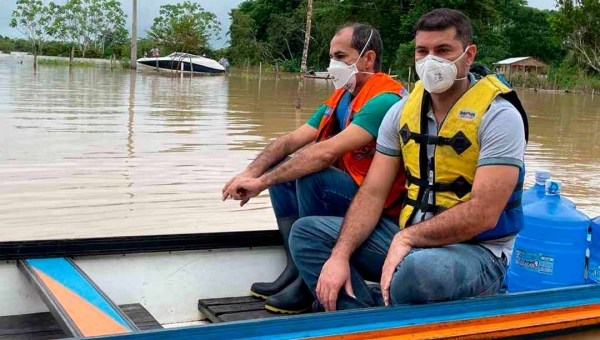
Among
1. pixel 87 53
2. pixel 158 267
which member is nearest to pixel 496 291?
pixel 158 267

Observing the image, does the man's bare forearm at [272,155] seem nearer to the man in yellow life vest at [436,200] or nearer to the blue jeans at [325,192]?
the blue jeans at [325,192]

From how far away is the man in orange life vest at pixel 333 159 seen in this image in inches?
131

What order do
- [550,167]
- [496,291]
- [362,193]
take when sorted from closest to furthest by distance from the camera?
[496,291]
[362,193]
[550,167]

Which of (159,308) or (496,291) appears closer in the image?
(496,291)

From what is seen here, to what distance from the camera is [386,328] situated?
235 cm

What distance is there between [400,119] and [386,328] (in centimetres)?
101

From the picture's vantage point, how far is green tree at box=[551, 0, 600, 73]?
48656 millimetres

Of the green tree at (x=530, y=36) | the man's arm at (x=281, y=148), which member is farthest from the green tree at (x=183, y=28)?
the man's arm at (x=281, y=148)

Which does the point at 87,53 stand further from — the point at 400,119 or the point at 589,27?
the point at 400,119

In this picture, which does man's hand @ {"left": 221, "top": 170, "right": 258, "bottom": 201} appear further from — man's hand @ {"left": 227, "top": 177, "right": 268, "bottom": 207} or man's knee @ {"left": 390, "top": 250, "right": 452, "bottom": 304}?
man's knee @ {"left": 390, "top": 250, "right": 452, "bottom": 304}

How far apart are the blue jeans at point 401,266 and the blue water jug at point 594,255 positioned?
789 millimetres

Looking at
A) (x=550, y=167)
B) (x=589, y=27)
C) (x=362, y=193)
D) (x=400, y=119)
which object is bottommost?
(x=550, y=167)

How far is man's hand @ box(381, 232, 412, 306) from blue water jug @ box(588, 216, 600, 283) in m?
1.17

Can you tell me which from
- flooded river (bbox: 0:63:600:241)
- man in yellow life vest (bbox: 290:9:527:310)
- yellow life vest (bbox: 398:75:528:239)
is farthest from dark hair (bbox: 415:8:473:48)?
flooded river (bbox: 0:63:600:241)
